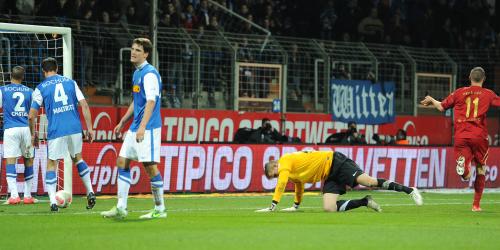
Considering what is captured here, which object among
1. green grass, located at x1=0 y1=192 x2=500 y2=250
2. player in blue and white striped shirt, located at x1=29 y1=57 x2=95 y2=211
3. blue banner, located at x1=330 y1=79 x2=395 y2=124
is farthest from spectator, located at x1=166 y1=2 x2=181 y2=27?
player in blue and white striped shirt, located at x1=29 y1=57 x2=95 y2=211

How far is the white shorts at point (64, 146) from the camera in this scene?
1500 centimetres

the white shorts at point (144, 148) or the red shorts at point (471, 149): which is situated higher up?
the white shorts at point (144, 148)

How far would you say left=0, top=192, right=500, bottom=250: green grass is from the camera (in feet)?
33.2

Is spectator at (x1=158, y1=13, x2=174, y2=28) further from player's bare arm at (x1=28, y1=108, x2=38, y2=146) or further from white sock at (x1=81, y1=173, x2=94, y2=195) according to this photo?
white sock at (x1=81, y1=173, x2=94, y2=195)

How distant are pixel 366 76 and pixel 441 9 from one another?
289 inches

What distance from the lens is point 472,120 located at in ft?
52.6

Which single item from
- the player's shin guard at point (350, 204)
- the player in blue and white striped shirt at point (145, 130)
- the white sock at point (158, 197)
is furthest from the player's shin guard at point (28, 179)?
the player's shin guard at point (350, 204)

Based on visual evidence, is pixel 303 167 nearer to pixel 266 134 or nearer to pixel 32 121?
pixel 32 121

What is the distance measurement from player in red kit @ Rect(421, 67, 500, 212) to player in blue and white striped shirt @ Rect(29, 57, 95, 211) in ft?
17.0

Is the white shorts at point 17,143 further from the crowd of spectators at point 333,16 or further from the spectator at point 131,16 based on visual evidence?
the spectator at point 131,16

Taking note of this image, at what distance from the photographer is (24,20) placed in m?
21.9

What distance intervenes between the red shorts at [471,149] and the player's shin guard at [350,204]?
200 centimetres

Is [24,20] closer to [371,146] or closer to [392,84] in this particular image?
[371,146]

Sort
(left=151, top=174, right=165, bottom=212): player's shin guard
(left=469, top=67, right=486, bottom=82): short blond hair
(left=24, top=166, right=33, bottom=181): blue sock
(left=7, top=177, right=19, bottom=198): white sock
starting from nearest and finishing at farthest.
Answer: (left=151, top=174, right=165, bottom=212): player's shin guard
(left=469, top=67, right=486, bottom=82): short blond hair
(left=7, top=177, right=19, bottom=198): white sock
(left=24, top=166, right=33, bottom=181): blue sock
